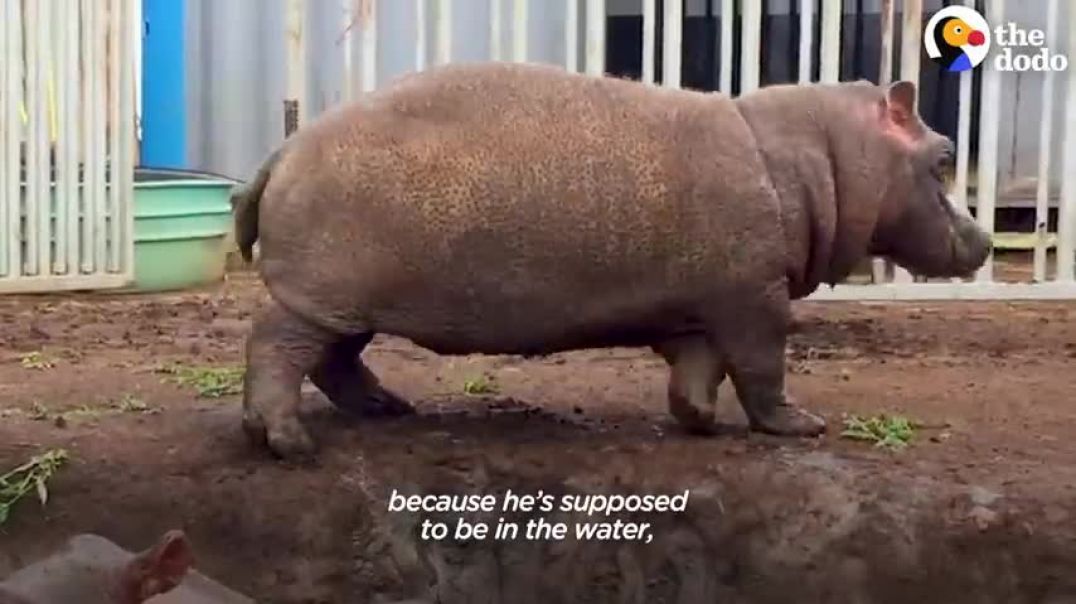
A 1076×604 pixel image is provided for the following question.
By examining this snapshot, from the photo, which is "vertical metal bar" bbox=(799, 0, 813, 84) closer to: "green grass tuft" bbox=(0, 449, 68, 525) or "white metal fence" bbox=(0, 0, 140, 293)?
"white metal fence" bbox=(0, 0, 140, 293)

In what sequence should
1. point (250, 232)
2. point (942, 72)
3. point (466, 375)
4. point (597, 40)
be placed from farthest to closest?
point (942, 72), point (597, 40), point (466, 375), point (250, 232)

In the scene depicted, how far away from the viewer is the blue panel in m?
7.39

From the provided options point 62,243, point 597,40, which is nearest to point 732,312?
point 597,40

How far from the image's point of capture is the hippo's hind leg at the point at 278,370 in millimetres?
3170

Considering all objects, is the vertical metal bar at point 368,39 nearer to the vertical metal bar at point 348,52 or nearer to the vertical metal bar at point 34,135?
the vertical metal bar at point 348,52

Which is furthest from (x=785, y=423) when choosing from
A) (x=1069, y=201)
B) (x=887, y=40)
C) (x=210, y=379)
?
(x=1069, y=201)

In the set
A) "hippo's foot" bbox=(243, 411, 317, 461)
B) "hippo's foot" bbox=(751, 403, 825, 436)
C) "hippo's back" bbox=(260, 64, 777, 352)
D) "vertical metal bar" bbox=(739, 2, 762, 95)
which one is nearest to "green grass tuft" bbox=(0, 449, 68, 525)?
"hippo's foot" bbox=(243, 411, 317, 461)

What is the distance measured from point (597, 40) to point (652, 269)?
2.51 metres

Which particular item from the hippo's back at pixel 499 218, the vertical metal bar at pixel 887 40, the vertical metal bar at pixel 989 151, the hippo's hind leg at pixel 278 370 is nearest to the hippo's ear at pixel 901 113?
the hippo's back at pixel 499 218

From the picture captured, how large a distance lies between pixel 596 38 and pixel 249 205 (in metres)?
2.46

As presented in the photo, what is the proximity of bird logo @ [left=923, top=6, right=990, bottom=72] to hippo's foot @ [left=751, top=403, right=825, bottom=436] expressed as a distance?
2.88m

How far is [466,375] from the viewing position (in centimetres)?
414

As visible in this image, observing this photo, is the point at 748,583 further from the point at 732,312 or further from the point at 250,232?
the point at 250,232

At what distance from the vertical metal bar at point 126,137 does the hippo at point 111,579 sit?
3372mm
